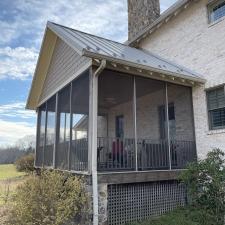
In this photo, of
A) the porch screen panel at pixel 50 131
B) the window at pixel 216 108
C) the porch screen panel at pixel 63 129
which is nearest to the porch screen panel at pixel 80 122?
the porch screen panel at pixel 63 129

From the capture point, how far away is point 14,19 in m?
14.4

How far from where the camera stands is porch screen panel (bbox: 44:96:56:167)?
10920 millimetres

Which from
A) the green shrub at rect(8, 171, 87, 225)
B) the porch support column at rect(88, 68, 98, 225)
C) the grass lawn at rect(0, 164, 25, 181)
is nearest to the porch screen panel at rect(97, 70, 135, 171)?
the porch support column at rect(88, 68, 98, 225)

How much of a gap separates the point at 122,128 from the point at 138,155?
6.94 m

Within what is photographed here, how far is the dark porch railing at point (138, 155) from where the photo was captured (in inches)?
285

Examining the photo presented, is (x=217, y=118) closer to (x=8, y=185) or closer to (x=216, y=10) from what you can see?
(x=216, y=10)

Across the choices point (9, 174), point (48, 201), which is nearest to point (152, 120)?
point (48, 201)

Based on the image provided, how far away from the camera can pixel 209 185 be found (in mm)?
6207

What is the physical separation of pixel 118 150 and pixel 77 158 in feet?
4.26

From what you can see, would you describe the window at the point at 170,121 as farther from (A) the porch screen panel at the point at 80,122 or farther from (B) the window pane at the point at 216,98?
(A) the porch screen panel at the point at 80,122

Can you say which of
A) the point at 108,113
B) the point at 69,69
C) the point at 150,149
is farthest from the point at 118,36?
the point at 150,149

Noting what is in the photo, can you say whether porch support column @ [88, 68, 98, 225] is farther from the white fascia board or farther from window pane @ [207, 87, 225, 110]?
window pane @ [207, 87, 225, 110]

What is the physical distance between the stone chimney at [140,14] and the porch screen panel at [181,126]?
22.4 feet

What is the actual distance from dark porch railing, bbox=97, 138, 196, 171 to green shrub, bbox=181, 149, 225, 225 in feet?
4.78
